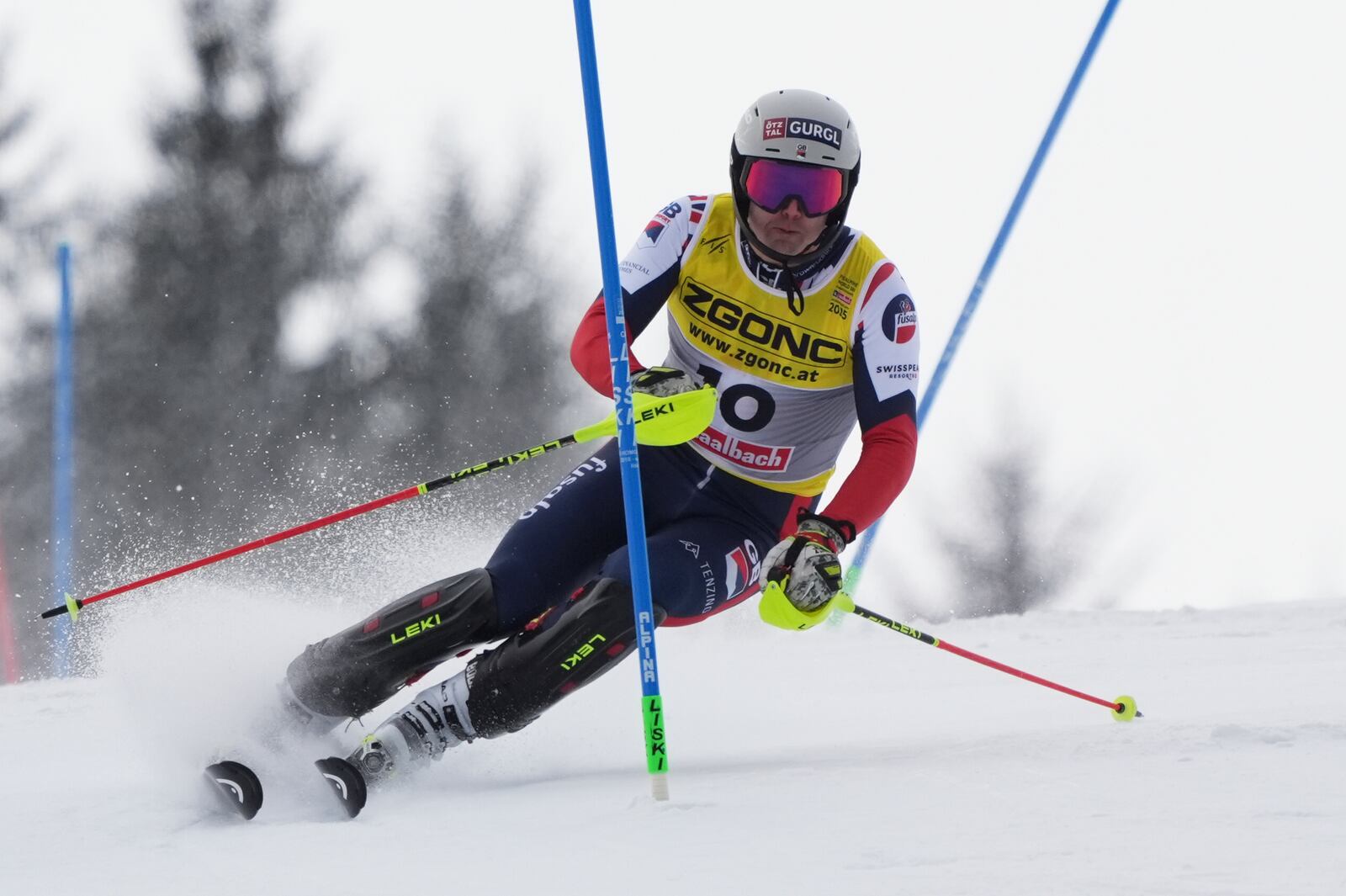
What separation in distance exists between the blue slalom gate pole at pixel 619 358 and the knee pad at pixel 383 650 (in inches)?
18.8

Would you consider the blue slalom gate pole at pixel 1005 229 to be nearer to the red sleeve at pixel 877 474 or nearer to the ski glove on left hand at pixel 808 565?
the red sleeve at pixel 877 474

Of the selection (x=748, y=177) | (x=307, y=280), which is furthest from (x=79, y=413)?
(x=748, y=177)

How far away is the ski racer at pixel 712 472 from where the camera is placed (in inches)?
112

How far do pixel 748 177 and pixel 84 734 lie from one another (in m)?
2.81

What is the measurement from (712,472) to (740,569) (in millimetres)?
316

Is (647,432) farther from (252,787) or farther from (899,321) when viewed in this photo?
(252,787)

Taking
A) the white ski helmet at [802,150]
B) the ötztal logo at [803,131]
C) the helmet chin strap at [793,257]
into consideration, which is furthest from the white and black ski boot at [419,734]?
the ötztal logo at [803,131]

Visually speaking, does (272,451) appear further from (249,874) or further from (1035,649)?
(249,874)

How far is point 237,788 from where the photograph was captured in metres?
2.42

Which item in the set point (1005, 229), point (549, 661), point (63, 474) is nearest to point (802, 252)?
point (549, 661)

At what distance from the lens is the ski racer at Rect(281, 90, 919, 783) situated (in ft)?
9.36

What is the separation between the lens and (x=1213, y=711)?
3.34 meters

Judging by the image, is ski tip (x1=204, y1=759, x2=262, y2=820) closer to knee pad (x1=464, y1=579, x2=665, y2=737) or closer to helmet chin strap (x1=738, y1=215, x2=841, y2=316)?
knee pad (x1=464, y1=579, x2=665, y2=737)

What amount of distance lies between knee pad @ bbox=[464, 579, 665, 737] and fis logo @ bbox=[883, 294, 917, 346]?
3.23 feet
